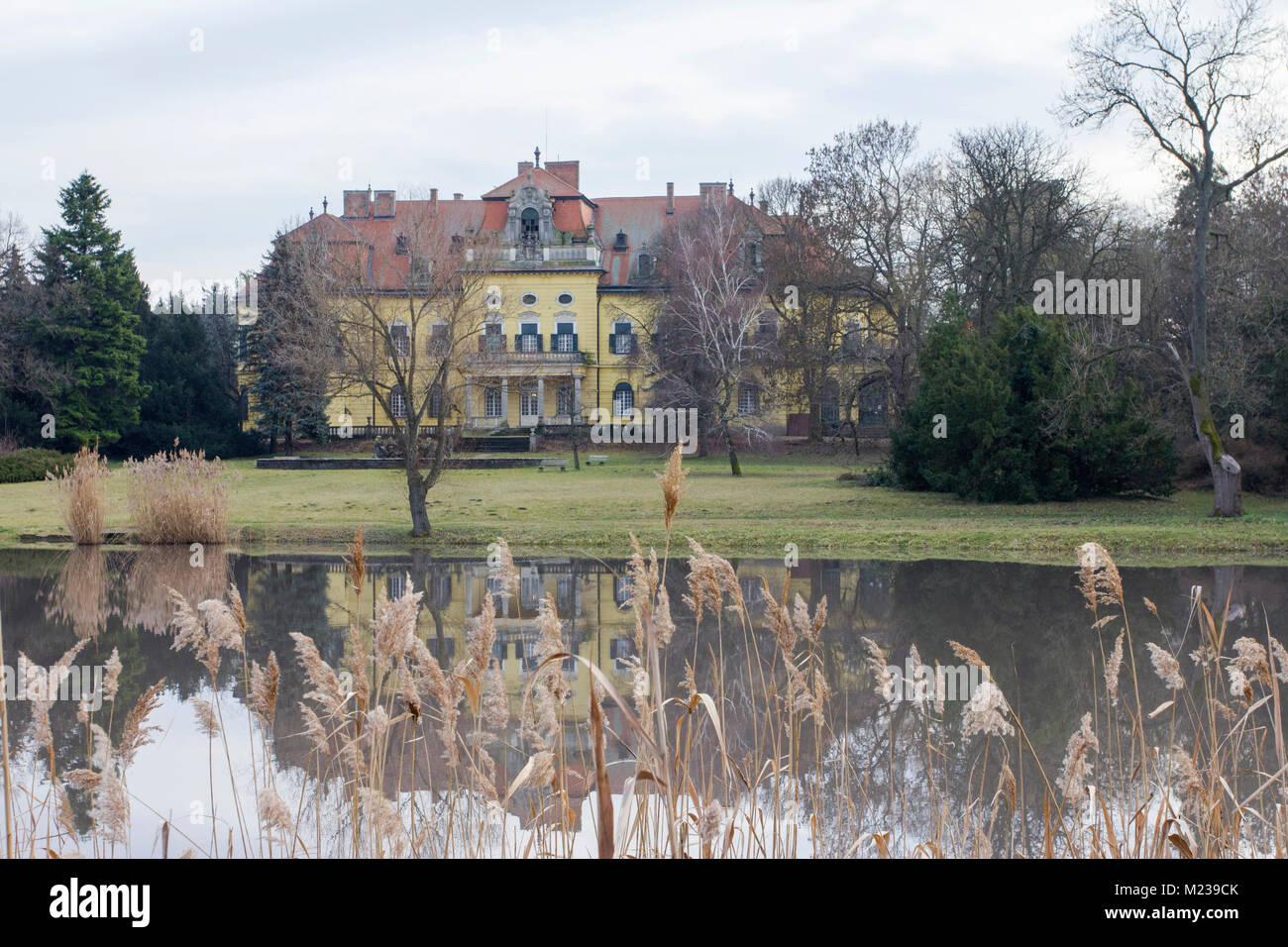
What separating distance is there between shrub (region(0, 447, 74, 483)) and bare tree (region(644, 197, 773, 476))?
18233 mm

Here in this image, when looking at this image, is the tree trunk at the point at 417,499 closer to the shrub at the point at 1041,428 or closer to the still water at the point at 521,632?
the still water at the point at 521,632

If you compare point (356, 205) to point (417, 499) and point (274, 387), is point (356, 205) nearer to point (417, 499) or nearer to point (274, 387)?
point (274, 387)

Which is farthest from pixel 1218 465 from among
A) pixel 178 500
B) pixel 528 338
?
pixel 528 338

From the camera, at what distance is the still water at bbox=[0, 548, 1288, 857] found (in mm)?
5797

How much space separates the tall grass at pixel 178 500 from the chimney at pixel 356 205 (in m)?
45.4

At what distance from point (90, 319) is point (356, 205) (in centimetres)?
2036

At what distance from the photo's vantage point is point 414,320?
17062 mm

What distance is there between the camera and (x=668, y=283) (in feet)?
166

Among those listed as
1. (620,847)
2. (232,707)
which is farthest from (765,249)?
(620,847)

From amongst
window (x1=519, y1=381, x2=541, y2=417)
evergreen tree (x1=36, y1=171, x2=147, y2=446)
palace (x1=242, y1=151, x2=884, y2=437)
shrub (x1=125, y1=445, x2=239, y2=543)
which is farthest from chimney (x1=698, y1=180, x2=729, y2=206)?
shrub (x1=125, y1=445, x2=239, y2=543)

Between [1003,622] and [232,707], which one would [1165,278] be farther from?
[232,707]

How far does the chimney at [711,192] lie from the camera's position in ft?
168

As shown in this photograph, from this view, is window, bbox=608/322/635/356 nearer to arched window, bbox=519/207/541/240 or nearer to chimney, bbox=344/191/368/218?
arched window, bbox=519/207/541/240
